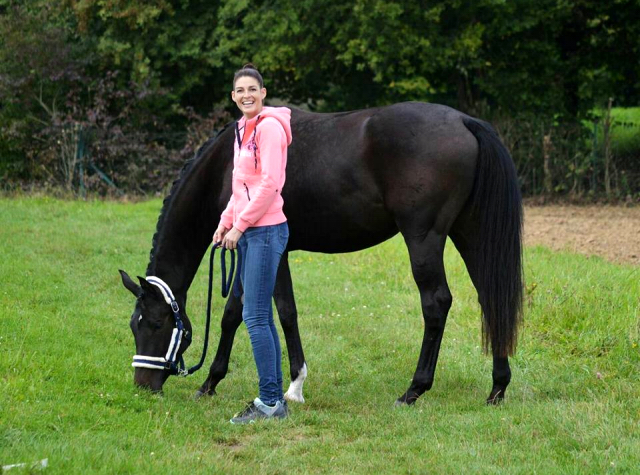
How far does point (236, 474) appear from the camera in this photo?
13.9 ft

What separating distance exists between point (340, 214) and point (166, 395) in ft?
5.55

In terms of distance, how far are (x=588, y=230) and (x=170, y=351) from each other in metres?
8.53

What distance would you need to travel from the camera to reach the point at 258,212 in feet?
16.0

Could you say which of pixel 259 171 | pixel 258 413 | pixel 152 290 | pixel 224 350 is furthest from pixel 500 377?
pixel 152 290

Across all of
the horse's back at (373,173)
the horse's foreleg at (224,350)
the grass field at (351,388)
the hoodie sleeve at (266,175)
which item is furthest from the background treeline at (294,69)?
the hoodie sleeve at (266,175)

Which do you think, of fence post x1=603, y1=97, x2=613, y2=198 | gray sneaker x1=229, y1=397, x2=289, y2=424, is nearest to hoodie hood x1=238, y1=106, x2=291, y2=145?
gray sneaker x1=229, y1=397, x2=289, y2=424

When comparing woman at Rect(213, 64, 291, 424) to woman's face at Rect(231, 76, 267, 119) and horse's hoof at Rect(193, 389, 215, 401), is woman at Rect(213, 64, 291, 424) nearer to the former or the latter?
woman's face at Rect(231, 76, 267, 119)

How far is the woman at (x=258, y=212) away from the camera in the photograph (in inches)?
192

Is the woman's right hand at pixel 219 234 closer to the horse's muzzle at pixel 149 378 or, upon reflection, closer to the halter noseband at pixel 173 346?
the halter noseband at pixel 173 346

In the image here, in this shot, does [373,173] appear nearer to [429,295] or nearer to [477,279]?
[429,295]

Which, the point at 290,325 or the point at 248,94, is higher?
the point at 248,94

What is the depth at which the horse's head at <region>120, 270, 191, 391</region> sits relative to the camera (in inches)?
219

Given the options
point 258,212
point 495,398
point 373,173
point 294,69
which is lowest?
point 495,398

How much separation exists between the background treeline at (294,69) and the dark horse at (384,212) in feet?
37.8
